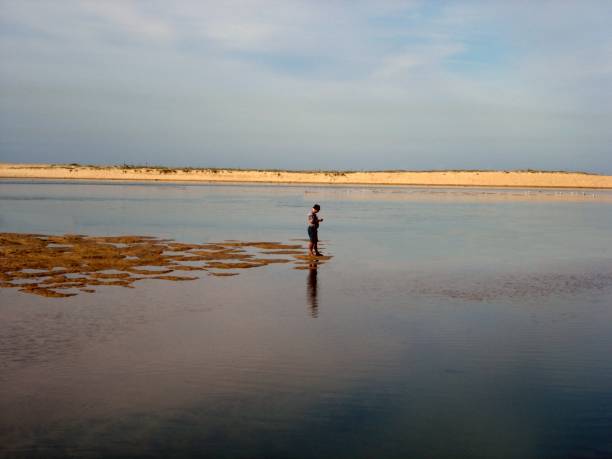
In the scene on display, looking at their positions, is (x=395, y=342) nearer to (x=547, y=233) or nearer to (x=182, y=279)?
(x=182, y=279)

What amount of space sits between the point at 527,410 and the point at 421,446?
161 cm

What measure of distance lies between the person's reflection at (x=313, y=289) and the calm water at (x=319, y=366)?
0.25 ft

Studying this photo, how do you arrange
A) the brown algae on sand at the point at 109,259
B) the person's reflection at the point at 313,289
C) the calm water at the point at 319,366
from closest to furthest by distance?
the calm water at the point at 319,366 < the person's reflection at the point at 313,289 < the brown algae on sand at the point at 109,259

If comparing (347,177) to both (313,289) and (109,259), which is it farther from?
(313,289)

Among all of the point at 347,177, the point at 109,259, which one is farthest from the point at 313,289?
the point at 347,177

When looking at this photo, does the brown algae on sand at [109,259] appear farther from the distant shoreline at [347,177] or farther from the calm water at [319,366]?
the distant shoreline at [347,177]

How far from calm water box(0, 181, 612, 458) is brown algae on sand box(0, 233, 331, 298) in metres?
1.04

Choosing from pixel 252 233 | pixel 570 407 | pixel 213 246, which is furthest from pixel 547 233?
pixel 570 407

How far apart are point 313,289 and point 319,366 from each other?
6.07 m

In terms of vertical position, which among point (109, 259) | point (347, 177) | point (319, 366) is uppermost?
point (319, 366)

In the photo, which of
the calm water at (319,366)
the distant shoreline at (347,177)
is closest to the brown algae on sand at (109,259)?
the calm water at (319,366)

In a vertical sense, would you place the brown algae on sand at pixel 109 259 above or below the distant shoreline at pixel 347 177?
above

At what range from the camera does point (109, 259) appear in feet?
61.9

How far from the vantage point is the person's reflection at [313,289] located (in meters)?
12.4
